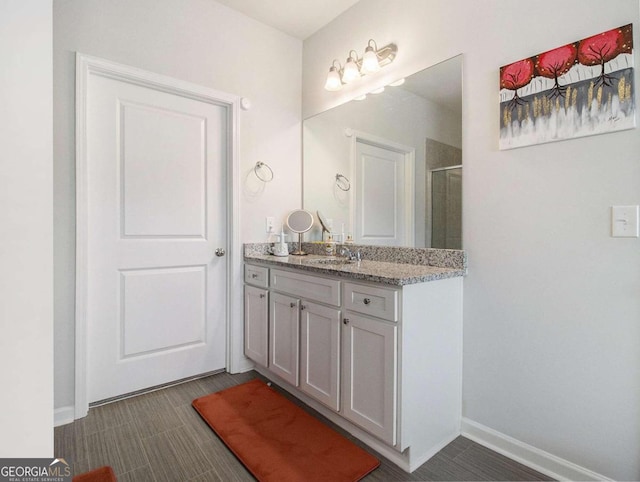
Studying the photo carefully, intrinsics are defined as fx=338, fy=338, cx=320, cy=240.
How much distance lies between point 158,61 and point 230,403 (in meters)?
2.20

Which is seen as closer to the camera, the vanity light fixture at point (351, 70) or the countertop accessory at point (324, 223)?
the vanity light fixture at point (351, 70)

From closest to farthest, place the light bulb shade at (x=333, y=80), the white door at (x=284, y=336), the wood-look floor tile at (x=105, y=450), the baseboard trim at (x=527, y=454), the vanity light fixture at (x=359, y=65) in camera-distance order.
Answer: the baseboard trim at (x=527, y=454) < the wood-look floor tile at (x=105, y=450) < the white door at (x=284, y=336) < the vanity light fixture at (x=359, y=65) < the light bulb shade at (x=333, y=80)

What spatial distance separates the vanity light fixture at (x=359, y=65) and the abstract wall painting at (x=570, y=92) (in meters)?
0.78

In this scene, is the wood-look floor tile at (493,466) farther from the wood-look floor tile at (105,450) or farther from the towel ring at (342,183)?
the towel ring at (342,183)

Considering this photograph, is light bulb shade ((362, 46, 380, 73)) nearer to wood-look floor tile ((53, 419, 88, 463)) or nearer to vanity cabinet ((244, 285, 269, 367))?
vanity cabinet ((244, 285, 269, 367))

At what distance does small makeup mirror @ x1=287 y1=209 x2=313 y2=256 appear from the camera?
105 inches

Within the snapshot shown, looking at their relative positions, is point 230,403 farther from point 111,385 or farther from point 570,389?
point 570,389

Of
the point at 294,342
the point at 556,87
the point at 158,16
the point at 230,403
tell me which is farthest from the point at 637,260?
the point at 158,16

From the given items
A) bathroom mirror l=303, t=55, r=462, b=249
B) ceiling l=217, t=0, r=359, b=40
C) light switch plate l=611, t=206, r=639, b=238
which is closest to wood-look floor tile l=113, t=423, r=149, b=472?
bathroom mirror l=303, t=55, r=462, b=249

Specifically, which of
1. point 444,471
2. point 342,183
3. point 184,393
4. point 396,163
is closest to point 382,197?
point 396,163

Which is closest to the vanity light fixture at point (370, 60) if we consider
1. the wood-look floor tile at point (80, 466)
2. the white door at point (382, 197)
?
the white door at point (382, 197)

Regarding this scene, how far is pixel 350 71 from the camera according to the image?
2.33m

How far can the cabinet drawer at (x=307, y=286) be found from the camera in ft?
5.81

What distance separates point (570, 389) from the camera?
1441 millimetres
